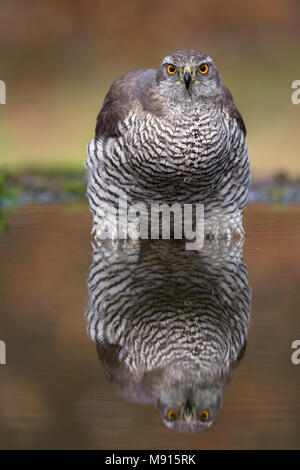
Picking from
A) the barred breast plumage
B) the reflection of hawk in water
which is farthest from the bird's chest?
the reflection of hawk in water

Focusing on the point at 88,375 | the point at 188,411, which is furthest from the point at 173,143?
the point at 188,411

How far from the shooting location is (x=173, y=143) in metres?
5.96

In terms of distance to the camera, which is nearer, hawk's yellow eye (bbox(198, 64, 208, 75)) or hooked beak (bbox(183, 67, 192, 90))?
hooked beak (bbox(183, 67, 192, 90))

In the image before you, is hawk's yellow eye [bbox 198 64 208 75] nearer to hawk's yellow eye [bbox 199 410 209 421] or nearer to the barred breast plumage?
the barred breast plumage

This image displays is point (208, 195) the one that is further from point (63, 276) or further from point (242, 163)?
point (63, 276)

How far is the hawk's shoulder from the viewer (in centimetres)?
616

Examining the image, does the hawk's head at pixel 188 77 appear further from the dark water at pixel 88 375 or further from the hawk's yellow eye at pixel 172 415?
the hawk's yellow eye at pixel 172 415

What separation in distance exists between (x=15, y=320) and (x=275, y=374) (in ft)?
4.65

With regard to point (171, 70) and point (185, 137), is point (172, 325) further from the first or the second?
point (171, 70)

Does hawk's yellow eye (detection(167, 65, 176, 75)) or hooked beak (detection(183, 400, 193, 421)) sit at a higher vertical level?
hawk's yellow eye (detection(167, 65, 176, 75))

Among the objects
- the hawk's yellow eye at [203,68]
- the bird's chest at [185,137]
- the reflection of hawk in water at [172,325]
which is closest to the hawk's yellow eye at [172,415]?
the reflection of hawk in water at [172,325]

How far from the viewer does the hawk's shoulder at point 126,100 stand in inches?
243

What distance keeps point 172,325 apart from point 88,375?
31.4 inches

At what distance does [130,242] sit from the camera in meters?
6.86
